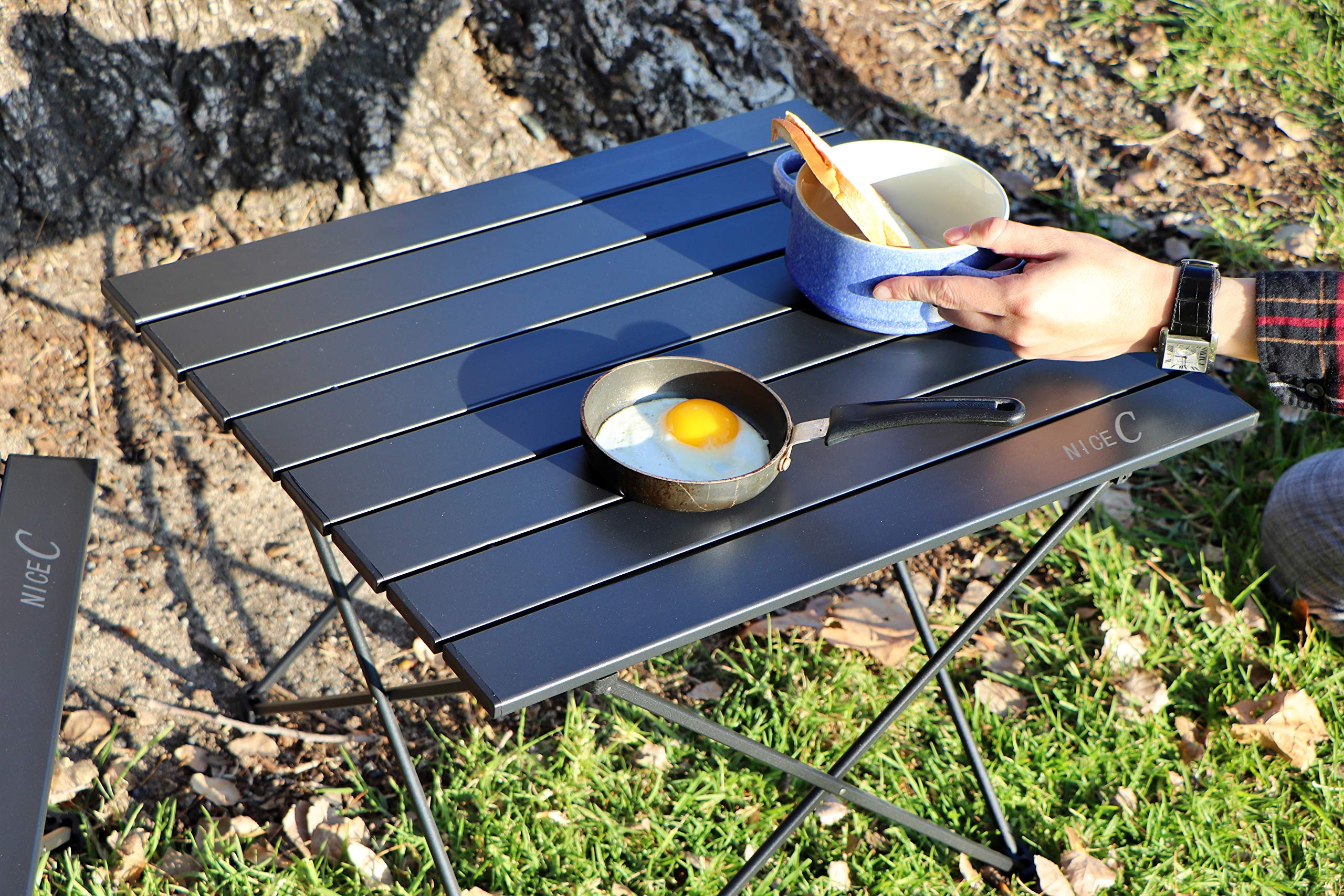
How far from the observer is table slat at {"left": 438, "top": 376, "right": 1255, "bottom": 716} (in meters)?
1.44

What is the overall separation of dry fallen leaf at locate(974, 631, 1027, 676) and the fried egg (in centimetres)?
135

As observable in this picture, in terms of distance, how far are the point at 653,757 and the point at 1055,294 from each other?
133 cm

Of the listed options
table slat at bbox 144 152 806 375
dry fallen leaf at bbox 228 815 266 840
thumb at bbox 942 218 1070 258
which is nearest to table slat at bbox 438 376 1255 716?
thumb at bbox 942 218 1070 258

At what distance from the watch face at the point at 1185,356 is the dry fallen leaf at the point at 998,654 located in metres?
1.10

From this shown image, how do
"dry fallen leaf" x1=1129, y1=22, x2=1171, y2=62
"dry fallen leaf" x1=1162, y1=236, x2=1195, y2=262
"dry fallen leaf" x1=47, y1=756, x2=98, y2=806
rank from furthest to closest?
"dry fallen leaf" x1=1129, y1=22, x2=1171, y2=62
"dry fallen leaf" x1=1162, y1=236, x2=1195, y2=262
"dry fallen leaf" x1=47, y1=756, x2=98, y2=806

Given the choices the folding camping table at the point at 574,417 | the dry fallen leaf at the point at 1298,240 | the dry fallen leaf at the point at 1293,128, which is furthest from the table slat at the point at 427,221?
the dry fallen leaf at the point at 1293,128

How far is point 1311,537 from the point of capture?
2729 millimetres

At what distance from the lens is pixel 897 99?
4.09m

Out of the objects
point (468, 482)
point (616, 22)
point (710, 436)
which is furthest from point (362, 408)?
point (616, 22)

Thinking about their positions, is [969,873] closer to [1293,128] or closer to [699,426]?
[699,426]

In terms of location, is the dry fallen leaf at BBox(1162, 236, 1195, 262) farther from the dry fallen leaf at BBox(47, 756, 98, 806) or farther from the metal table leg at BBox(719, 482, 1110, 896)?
the dry fallen leaf at BBox(47, 756, 98, 806)

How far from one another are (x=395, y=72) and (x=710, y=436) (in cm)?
204

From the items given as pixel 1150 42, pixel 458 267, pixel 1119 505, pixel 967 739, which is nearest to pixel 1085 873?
pixel 967 739

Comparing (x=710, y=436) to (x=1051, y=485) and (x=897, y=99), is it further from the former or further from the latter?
(x=897, y=99)
